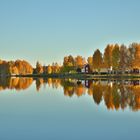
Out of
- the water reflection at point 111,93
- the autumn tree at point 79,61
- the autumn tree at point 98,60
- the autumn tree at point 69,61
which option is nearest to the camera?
the water reflection at point 111,93

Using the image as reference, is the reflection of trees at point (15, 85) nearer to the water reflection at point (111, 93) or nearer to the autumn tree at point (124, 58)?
the water reflection at point (111, 93)

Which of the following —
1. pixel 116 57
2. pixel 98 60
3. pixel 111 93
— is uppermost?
pixel 116 57

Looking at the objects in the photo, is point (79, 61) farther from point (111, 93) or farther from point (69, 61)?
point (111, 93)

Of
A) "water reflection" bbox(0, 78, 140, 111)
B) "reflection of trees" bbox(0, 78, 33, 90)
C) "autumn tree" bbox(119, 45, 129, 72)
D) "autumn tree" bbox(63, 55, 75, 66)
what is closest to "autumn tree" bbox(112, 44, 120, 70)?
"autumn tree" bbox(119, 45, 129, 72)

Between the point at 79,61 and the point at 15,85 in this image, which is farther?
the point at 79,61

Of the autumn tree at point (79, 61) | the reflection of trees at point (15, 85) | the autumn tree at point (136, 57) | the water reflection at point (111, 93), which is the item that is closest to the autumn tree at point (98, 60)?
the autumn tree at point (136, 57)

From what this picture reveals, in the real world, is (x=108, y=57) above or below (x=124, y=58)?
above

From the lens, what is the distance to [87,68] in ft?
456

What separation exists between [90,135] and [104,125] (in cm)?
233

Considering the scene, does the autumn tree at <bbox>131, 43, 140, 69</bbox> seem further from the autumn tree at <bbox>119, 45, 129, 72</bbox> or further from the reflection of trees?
the reflection of trees

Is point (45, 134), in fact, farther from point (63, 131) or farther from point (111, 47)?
point (111, 47)

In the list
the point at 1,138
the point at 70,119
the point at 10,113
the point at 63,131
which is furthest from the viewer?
the point at 10,113

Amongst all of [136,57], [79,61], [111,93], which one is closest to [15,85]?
[111,93]

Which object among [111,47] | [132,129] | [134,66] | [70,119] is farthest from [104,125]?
[111,47]
